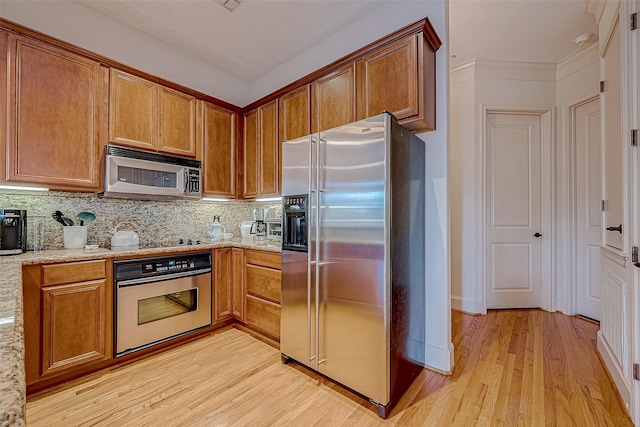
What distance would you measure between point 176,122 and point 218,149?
20.2 inches

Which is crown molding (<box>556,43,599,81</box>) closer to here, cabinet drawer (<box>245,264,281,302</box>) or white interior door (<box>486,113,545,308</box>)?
white interior door (<box>486,113,545,308</box>)

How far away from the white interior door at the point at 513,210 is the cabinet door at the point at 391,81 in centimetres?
210

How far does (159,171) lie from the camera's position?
2721 millimetres

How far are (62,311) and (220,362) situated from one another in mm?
1185

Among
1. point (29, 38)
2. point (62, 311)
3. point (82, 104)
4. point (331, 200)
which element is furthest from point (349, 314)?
point (29, 38)

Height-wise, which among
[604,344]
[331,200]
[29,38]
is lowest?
[604,344]

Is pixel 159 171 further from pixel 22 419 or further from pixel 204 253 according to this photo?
pixel 22 419

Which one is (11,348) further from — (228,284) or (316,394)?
(228,284)

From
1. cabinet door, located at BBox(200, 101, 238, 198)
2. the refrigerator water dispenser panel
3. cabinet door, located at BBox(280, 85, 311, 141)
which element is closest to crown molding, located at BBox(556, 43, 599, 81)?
cabinet door, located at BBox(280, 85, 311, 141)

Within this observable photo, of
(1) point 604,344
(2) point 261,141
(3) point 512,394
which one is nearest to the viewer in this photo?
(3) point 512,394

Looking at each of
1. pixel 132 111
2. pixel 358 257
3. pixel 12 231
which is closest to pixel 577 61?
pixel 358 257

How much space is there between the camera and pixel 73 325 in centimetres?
205

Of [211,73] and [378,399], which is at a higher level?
[211,73]

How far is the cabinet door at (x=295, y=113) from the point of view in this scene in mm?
2777
